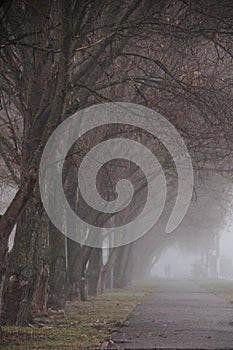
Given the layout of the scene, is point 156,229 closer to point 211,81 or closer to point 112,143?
point 112,143

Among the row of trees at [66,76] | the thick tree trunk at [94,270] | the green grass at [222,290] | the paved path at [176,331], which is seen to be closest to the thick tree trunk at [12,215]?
the row of trees at [66,76]

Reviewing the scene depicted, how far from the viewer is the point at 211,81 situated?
1811cm

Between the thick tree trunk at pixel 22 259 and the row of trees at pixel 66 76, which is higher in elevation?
the row of trees at pixel 66 76

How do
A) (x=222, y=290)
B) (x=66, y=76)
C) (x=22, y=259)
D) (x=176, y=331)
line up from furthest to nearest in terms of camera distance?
(x=222, y=290)
(x=176, y=331)
(x=22, y=259)
(x=66, y=76)

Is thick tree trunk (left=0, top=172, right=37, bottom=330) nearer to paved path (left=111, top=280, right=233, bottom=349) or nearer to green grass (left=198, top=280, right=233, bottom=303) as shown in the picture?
paved path (left=111, top=280, right=233, bottom=349)

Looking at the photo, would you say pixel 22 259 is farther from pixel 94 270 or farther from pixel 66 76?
pixel 94 270

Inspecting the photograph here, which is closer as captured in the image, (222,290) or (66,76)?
(66,76)

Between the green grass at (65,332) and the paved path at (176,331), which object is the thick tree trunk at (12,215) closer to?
the green grass at (65,332)

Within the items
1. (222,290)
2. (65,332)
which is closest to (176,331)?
(65,332)

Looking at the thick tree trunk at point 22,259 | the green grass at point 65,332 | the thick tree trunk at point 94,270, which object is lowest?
the green grass at point 65,332

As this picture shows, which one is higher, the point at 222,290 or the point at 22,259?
the point at 222,290

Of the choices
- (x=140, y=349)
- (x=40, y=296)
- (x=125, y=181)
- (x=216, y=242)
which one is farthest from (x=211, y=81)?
(x=216, y=242)

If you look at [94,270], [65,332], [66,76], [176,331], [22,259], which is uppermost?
[66,76]

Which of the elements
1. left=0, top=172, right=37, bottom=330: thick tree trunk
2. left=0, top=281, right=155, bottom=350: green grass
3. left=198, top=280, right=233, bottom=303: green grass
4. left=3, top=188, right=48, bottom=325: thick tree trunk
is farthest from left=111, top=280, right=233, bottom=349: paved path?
left=198, top=280, right=233, bottom=303: green grass
